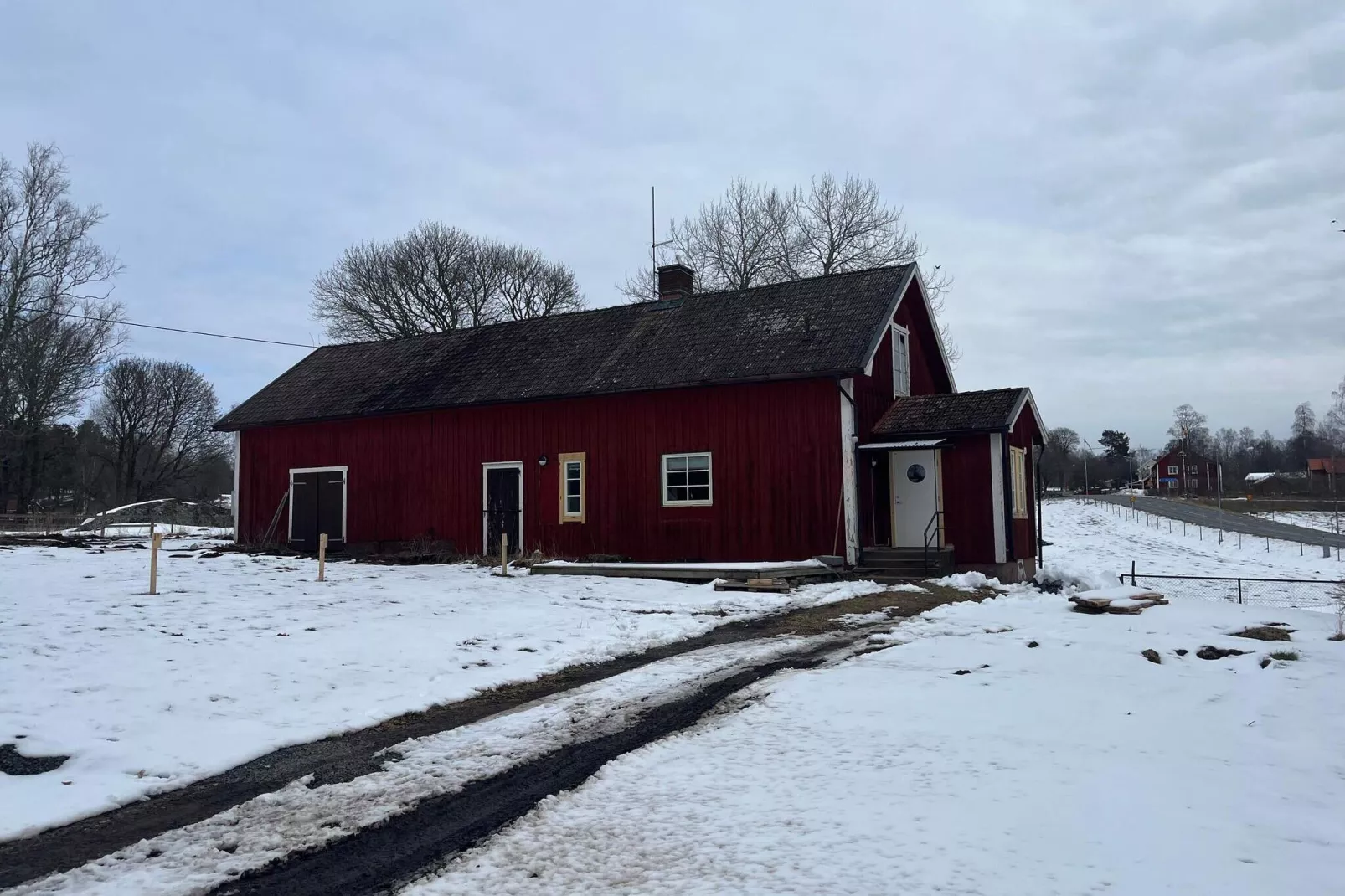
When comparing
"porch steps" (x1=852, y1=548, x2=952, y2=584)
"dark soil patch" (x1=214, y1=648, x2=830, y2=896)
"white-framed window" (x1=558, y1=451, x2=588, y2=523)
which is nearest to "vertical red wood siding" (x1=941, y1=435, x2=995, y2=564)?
"porch steps" (x1=852, y1=548, x2=952, y2=584)

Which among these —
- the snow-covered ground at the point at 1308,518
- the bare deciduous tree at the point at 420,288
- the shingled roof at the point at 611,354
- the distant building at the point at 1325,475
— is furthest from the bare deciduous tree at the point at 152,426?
the distant building at the point at 1325,475

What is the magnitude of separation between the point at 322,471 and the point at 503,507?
5.59 metres

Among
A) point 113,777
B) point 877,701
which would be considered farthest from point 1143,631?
point 113,777

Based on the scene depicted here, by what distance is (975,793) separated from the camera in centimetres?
450

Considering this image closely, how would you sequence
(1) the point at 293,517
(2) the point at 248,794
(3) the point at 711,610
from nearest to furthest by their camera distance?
(2) the point at 248,794, (3) the point at 711,610, (1) the point at 293,517

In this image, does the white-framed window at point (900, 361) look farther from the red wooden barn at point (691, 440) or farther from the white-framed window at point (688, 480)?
the white-framed window at point (688, 480)

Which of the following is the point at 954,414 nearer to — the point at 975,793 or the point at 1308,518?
the point at 975,793

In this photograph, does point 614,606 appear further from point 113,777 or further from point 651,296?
point 651,296

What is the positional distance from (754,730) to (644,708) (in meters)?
1.08

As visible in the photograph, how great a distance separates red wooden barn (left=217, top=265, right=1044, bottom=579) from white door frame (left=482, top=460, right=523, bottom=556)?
5 cm

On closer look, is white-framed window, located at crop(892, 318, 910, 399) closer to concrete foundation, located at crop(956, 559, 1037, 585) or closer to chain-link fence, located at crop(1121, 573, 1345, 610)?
concrete foundation, located at crop(956, 559, 1037, 585)

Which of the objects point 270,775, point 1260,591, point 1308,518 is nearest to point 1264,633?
point 270,775

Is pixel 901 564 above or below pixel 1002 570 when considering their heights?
above

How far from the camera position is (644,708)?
Result: 21.8 feet
